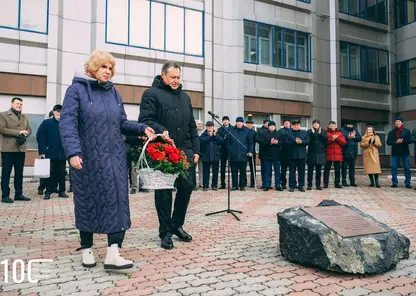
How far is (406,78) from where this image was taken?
987 inches

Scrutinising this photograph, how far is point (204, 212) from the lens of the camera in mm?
7789

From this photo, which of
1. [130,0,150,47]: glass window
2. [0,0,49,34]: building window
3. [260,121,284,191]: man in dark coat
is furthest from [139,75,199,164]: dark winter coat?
[130,0,150,47]: glass window

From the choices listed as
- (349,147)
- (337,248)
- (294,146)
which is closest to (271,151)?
(294,146)

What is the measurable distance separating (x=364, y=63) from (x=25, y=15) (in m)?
19.0

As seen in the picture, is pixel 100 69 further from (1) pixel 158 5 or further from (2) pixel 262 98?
(2) pixel 262 98

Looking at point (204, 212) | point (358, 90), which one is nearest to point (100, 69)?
point (204, 212)

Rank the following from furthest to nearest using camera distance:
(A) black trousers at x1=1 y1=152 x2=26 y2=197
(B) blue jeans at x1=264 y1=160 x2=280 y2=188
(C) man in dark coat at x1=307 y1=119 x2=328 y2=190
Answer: (C) man in dark coat at x1=307 y1=119 x2=328 y2=190 < (B) blue jeans at x1=264 y1=160 x2=280 y2=188 < (A) black trousers at x1=1 y1=152 x2=26 y2=197

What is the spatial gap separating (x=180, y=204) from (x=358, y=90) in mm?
21500

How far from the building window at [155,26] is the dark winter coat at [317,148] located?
846cm

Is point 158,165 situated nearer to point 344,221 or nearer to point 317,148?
point 344,221

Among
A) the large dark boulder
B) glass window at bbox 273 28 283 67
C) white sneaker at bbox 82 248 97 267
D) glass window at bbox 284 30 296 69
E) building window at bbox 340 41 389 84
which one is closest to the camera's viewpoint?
the large dark boulder

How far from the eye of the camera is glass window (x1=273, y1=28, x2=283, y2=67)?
21.3 meters

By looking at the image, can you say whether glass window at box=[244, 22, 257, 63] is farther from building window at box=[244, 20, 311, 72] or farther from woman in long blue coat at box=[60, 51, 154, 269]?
woman in long blue coat at box=[60, 51, 154, 269]

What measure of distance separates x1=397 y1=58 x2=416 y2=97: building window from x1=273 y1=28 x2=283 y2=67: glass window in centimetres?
924
